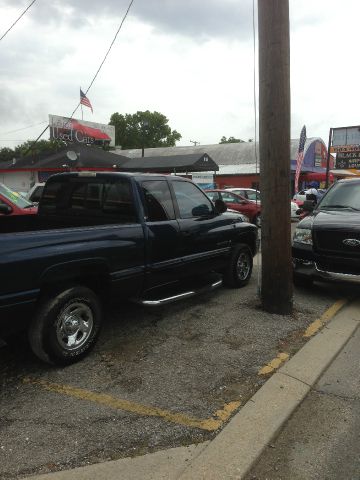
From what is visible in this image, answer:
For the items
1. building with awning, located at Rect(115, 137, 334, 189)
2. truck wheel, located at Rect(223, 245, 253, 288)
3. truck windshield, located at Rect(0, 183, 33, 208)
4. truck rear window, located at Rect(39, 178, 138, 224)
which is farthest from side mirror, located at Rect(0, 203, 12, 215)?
building with awning, located at Rect(115, 137, 334, 189)

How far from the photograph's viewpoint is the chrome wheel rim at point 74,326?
377 centimetres

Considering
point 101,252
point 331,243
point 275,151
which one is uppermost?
point 275,151

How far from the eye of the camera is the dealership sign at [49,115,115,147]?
35562mm

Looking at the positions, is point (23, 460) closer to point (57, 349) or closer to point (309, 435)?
point (57, 349)

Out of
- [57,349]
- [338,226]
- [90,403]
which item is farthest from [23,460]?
[338,226]

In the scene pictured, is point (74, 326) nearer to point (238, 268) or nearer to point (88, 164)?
point (238, 268)

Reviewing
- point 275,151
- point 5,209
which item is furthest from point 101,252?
point 5,209

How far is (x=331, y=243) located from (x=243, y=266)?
1.41 meters

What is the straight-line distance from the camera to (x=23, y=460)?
2641 mm

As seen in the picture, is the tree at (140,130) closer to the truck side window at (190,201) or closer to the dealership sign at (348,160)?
the dealership sign at (348,160)

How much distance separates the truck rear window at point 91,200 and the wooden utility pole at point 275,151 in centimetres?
168

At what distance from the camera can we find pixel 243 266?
6.77m

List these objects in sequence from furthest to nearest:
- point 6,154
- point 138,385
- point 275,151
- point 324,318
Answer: point 6,154 < point 324,318 < point 275,151 < point 138,385

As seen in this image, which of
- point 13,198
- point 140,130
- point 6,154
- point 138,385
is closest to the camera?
point 138,385
